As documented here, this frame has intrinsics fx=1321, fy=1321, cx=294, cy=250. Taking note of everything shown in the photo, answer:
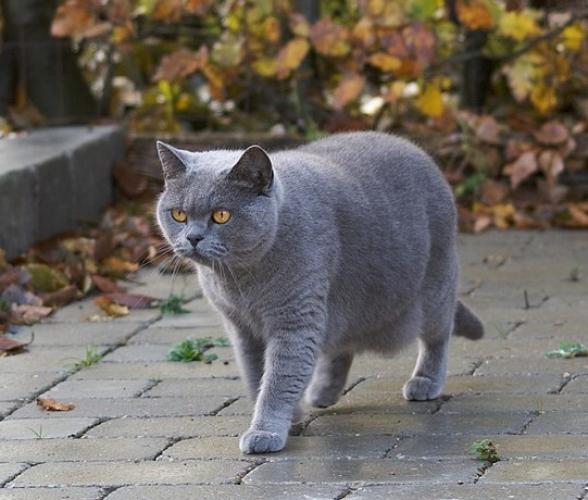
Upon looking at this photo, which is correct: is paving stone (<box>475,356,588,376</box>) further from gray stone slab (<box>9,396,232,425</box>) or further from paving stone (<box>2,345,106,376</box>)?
paving stone (<box>2,345,106,376</box>)

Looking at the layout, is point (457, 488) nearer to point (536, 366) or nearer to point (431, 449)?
point (431, 449)

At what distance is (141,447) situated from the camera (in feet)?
12.0

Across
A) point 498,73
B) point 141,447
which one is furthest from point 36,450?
point 498,73

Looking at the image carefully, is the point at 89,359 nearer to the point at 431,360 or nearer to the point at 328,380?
the point at 328,380

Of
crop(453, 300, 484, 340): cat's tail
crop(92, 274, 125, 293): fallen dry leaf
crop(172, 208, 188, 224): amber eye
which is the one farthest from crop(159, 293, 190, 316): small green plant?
crop(172, 208, 188, 224): amber eye

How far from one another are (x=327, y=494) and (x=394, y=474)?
0.79 ft

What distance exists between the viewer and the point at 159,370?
4.57 m

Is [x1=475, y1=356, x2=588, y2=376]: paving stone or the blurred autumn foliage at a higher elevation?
the blurred autumn foliage

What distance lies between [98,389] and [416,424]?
1.09 m

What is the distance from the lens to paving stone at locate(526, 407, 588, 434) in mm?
3684

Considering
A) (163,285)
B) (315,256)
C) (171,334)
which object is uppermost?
(315,256)

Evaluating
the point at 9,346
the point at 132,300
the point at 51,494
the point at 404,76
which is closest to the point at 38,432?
the point at 51,494

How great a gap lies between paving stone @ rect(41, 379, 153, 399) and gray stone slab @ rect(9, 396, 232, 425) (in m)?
0.05

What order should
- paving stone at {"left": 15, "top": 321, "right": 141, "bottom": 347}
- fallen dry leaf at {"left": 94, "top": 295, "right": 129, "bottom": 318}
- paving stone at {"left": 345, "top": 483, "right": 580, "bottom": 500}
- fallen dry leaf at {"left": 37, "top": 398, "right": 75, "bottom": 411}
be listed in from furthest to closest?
fallen dry leaf at {"left": 94, "top": 295, "right": 129, "bottom": 318}, paving stone at {"left": 15, "top": 321, "right": 141, "bottom": 347}, fallen dry leaf at {"left": 37, "top": 398, "right": 75, "bottom": 411}, paving stone at {"left": 345, "top": 483, "right": 580, "bottom": 500}
